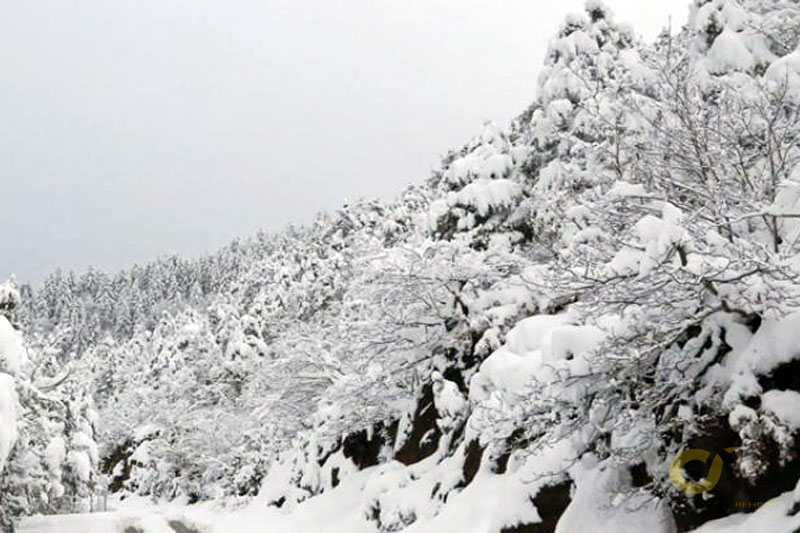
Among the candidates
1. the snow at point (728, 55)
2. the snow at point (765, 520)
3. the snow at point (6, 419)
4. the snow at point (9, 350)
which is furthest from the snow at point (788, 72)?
the snow at point (9, 350)

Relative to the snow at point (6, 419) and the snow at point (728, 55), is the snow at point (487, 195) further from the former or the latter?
the snow at point (6, 419)

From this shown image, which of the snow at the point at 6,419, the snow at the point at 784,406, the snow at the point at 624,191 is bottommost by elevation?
the snow at the point at 6,419

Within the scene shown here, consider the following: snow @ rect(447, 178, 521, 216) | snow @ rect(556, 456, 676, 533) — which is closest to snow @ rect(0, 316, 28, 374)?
snow @ rect(447, 178, 521, 216)

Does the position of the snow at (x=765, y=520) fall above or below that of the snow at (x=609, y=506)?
above

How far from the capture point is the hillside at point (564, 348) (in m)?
6.84

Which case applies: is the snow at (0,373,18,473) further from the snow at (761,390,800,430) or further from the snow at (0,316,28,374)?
the snow at (761,390,800,430)

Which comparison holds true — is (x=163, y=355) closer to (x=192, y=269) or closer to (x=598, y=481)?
(x=598, y=481)

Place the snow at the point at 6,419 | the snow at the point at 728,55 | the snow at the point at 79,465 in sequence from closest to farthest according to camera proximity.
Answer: the snow at the point at 728,55
the snow at the point at 6,419
the snow at the point at 79,465

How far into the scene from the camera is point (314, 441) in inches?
848

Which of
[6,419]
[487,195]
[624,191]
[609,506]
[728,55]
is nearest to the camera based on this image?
[609,506]

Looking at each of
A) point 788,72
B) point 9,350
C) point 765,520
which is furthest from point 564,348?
point 9,350

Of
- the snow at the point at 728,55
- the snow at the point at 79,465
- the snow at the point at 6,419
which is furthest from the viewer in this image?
the snow at the point at 79,465

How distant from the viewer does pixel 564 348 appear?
8312 millimetres

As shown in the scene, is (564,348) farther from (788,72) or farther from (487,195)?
(487,195)
